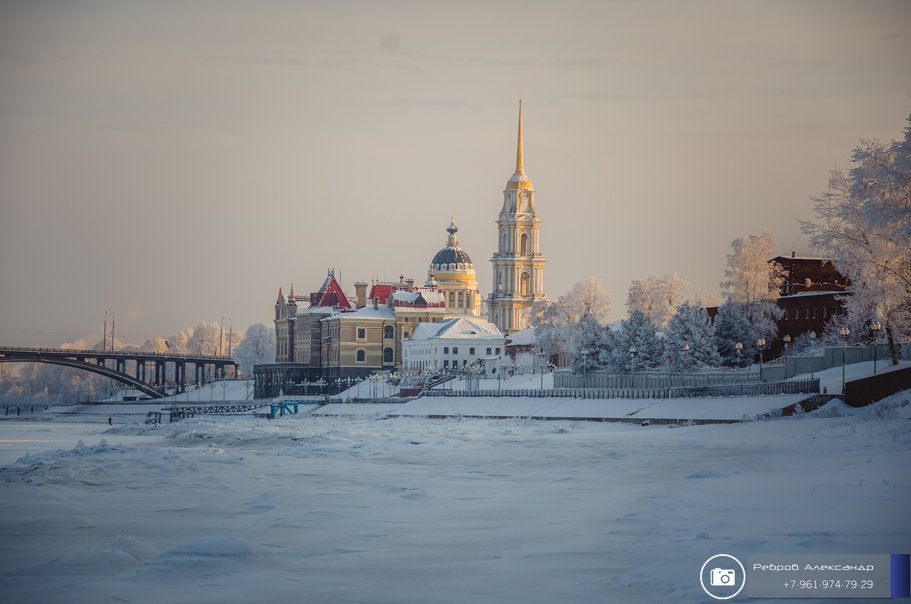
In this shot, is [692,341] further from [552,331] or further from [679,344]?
[552,331]

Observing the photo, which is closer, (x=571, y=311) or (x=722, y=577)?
(x=722, y=577)

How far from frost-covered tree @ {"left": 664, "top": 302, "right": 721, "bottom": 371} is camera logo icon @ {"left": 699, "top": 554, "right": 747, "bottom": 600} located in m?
69.9

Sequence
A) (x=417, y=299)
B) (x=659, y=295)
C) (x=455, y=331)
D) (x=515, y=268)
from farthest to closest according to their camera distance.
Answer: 1. (x=515, y=268)
2. (x=417, y=299)
3. (x=455, y=331)
4. (x=659, y=295)

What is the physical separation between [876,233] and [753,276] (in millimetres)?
40216

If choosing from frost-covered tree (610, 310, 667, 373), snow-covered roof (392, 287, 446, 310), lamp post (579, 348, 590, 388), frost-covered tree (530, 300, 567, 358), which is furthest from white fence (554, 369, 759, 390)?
snow-covered roof (392, 287, 446, 310)

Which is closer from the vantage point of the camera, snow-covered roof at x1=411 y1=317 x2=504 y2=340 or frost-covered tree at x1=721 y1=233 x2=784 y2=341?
frost-covered tree at x1=721 y1=233 x2=784 y2=341

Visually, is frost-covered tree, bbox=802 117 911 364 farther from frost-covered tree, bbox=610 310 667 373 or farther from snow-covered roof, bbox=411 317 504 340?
snow-covered roof, bbox=411 317 504 340

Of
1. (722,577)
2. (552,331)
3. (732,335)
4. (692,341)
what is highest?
(552,331)

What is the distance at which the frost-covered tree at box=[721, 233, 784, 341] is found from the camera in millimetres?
93250

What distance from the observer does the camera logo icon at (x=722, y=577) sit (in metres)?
15.9

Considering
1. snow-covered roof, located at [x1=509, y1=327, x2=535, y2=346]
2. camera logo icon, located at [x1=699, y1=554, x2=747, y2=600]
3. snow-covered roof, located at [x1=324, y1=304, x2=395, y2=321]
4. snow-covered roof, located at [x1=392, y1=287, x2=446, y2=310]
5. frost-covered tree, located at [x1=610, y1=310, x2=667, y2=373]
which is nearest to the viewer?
camera logo icon, located at [x1=699, y1=554, x2=747, y2=600]

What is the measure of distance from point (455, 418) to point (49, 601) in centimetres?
7194

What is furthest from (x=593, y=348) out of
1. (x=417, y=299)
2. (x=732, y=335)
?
(x=417, y=299)

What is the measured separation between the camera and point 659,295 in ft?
427
